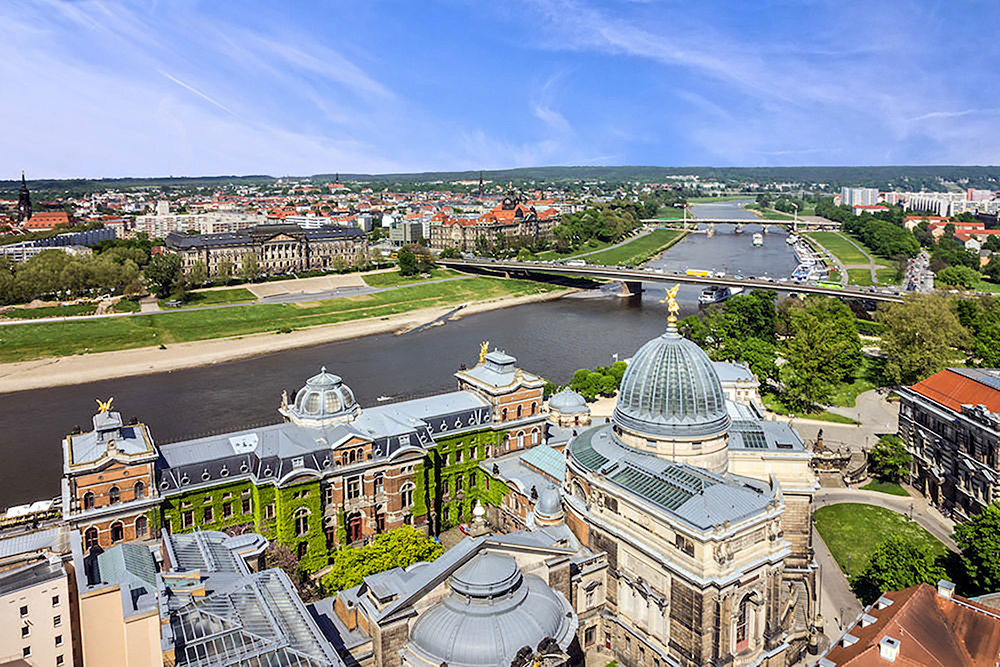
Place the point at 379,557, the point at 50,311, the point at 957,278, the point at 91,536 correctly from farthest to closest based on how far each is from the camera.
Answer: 1. the point at 957,278
2. the point at 50,311
3. the point at 91,536
4. the point at 379,557

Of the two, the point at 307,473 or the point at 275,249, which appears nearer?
the point at 307,473

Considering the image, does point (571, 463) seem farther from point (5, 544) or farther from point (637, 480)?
point (5, 544)

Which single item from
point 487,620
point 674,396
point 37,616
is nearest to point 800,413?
point 674,396

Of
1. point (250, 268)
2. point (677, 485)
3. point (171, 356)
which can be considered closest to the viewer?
point (677, 485)

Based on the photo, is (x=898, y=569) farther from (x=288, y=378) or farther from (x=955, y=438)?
(x=288, y=378)

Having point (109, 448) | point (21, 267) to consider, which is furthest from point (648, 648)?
point (21, 267)

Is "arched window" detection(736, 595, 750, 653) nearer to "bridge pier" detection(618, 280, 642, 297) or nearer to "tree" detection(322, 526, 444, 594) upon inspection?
"tree" detection(322, 526, 444, 594)

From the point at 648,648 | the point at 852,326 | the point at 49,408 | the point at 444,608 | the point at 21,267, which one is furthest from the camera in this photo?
the point at 21,267
